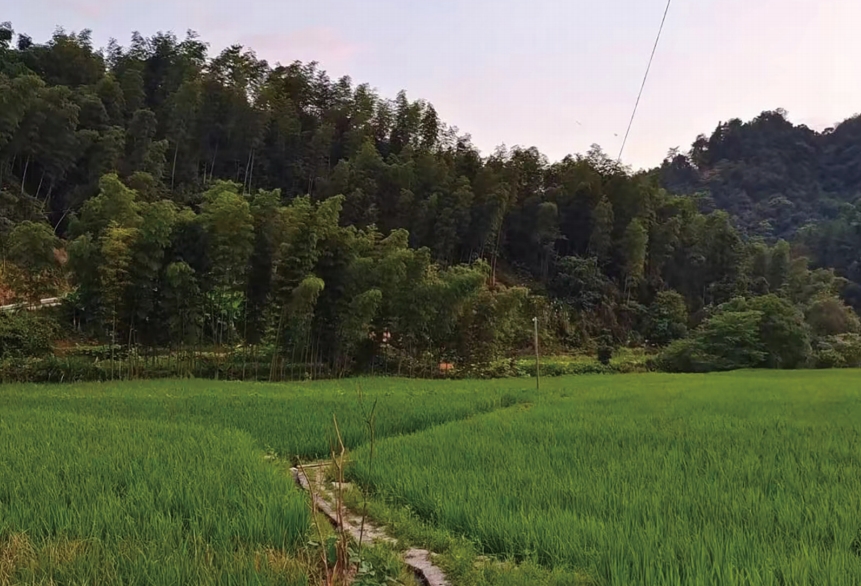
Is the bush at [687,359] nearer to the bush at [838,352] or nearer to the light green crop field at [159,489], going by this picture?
the bush at [838,352]

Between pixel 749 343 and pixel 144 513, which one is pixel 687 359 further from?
pixel 144 513

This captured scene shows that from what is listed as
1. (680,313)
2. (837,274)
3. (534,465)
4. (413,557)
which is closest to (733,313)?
(680,313)

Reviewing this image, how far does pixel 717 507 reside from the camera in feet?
13.1

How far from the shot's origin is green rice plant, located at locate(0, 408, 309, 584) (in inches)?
118

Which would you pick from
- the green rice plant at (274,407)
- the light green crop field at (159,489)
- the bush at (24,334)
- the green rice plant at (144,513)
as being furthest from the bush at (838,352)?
the bush at (24,334)

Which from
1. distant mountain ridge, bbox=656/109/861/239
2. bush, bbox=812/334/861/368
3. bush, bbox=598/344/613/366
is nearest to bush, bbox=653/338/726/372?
bush, bbox=598/344/613/366

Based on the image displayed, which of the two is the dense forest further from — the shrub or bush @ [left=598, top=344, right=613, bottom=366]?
bush @ [left=598, top=344, right=613, bottom=366]

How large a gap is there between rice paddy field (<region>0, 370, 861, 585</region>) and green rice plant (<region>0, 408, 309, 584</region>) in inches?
0.6

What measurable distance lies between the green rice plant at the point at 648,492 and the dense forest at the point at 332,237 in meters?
10.8

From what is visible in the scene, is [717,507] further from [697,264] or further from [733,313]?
[697,264]

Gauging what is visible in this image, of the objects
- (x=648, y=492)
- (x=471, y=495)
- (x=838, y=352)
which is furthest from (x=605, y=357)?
(x=471, y=495)

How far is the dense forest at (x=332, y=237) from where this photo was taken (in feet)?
54.2

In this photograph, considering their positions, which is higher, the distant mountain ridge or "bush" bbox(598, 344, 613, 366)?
the distant mountain ridge

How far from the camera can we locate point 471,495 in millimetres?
4375
